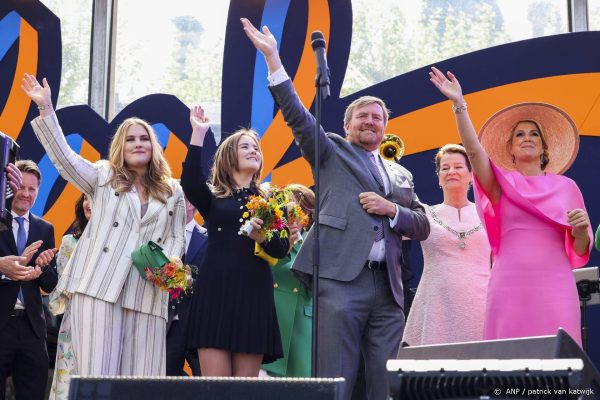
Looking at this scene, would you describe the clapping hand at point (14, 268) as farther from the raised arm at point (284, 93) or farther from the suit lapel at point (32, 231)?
the raised arm at point (284, 93)

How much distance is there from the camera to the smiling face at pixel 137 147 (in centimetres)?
Result: 507

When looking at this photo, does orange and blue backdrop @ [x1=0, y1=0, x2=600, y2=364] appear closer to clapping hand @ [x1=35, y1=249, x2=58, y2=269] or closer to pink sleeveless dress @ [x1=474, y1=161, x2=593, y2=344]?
clapping hand @ [x1=35, y1=249, x2=58, y2=269]

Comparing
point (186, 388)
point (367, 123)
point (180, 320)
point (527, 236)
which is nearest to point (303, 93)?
point (180, 320)

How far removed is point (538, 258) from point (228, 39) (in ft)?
14.1

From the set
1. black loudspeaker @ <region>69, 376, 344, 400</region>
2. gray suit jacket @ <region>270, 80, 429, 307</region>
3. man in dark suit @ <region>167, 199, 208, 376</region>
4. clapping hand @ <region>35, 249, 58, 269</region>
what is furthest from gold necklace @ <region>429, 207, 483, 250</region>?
black loudspeaker @ <region>69, 376, 344, 400</region>

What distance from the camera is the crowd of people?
435 centimetres

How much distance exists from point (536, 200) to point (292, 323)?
1760 millimetres

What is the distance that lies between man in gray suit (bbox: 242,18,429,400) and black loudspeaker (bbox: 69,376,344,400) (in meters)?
2.43

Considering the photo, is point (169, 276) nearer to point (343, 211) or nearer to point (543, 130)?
point (343, 211)

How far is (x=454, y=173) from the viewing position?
18.0 ft

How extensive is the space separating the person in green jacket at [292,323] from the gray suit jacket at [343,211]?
0.64m

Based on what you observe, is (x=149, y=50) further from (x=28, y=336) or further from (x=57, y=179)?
(x=28, y=336)

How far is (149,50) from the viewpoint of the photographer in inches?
340

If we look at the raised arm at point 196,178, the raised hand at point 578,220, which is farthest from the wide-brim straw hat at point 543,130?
the raised arm at point 196,178
